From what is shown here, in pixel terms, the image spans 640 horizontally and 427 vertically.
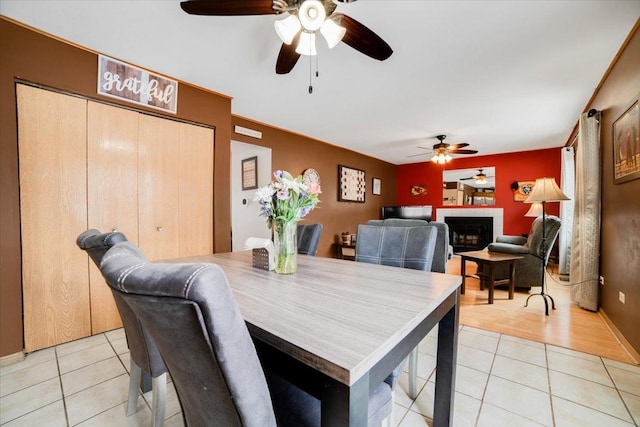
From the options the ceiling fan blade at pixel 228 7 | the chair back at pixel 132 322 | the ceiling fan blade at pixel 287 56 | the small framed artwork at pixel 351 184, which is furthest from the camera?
the small framed artwork at pixel 351 184

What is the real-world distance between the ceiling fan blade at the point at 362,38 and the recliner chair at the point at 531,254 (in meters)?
3.03

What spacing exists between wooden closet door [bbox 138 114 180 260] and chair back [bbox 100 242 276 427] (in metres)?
2.37

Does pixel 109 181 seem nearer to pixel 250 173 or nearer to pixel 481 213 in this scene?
pixel 250 173

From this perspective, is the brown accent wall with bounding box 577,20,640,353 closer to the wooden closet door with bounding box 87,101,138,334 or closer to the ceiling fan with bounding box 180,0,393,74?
the ceiling fan with bounding box 180,0,393,74

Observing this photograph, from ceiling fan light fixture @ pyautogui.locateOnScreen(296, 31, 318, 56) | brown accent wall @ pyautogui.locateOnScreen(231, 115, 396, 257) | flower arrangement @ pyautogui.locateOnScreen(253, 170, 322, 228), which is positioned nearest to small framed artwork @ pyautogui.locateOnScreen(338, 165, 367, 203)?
brown accent wall @ pyautogui.locateOnScreen(231, 115, 396, 257)

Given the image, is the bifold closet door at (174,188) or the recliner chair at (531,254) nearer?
the bifold closet door at (174,188)

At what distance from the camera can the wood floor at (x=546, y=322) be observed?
2.13 m

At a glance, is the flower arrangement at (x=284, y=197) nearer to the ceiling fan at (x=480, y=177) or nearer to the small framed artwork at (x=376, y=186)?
the small framed artwork at (x=376, y=186)

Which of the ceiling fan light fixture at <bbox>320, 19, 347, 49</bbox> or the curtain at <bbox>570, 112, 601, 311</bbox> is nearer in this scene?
the ceiling fan light fixture at <bbox>320, 19, 347, 49</bbox>

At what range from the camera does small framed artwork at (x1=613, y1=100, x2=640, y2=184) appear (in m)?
1.90

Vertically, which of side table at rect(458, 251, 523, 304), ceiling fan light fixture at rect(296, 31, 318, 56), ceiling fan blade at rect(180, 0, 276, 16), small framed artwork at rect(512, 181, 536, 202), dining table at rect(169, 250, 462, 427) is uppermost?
ceiling fan blade at rect(180, 0, 276, 16)

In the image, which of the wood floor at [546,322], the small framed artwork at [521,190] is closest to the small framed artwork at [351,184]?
the wood floor at [546,322]

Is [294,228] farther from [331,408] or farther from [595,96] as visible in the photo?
[595,96]

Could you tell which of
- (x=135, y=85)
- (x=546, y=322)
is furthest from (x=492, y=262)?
(x=135, y=85)
